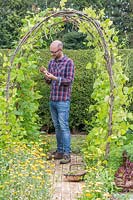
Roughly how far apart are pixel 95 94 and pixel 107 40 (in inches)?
29.8

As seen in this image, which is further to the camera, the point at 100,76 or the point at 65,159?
the point at 65,159

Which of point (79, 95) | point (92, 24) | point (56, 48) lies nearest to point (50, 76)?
point (56, 48)

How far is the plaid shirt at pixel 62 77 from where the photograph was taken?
20.9ft

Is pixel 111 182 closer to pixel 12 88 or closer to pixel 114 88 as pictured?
pixel 114 88

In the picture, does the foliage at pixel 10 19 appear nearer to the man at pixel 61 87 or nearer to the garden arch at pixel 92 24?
the man at pixel 61 87

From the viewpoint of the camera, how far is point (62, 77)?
639cm

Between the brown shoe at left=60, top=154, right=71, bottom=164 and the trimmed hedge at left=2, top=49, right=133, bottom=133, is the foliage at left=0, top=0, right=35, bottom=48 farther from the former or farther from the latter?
the brown shoe at left=60, top=154, right=71, bottom=164

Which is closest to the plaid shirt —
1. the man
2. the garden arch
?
the man

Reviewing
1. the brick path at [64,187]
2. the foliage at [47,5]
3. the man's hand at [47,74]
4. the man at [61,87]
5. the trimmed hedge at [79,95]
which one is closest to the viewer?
the brick path at [64,187]

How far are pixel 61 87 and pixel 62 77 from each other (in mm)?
150

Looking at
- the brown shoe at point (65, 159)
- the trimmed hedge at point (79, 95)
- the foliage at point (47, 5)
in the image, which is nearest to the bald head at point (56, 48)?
the brown shoe at point (65, 159)

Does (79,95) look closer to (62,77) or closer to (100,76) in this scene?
(62,77)

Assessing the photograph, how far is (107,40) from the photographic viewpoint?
578 centimetres

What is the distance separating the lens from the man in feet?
20.9
